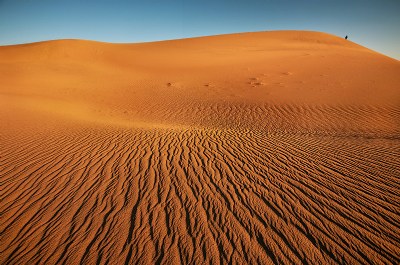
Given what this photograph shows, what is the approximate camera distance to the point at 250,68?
19484 millimetres

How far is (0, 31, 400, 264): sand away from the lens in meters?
2.97

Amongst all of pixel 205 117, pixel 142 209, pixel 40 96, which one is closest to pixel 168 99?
pixel 205 117

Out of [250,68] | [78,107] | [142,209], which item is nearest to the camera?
[142,209]

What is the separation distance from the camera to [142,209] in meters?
3.74

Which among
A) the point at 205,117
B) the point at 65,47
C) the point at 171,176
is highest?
the point at 65,47

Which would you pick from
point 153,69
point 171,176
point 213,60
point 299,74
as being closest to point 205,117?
point 171,176

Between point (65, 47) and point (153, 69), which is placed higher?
point (65, 47)

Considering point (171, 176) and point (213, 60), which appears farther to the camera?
point (213, 60)

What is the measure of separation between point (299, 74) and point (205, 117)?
33.9 feet

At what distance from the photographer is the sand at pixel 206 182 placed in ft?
9.76

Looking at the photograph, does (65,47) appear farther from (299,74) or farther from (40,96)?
(299,74)

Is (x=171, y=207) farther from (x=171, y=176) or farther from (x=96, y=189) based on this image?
(x=96, y=189)

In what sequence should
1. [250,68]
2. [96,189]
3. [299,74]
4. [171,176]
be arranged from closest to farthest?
[96,189] → [171,176] → [299,74] → [250,68]

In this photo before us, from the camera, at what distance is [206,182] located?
4.59 meters
